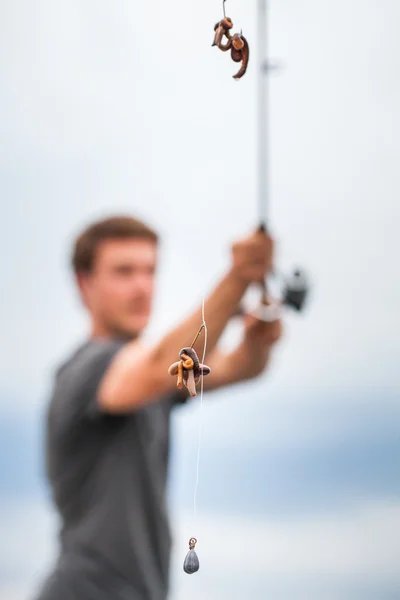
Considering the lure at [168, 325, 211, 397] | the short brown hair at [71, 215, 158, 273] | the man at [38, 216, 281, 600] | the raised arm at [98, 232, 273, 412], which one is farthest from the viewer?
the short brown hair at [71, 215, 158, 273]

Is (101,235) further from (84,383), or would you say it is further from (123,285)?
(84,383)

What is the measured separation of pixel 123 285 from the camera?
868mm

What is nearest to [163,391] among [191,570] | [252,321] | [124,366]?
[124,366]

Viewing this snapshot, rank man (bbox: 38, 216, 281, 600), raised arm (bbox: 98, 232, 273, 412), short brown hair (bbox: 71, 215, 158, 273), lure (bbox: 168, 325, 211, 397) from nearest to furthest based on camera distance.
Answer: lure (bbox: 168, 325, 211, 397), raised arm (bbox: 98, 232, 273, 412), man (bbox: 38, 216, 281, 600), short brown hair (bbox: 71, 215, 158, 273)

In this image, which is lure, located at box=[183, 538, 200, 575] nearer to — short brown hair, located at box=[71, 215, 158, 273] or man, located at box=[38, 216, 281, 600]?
man, located at box=[38, 216, 281, 600]

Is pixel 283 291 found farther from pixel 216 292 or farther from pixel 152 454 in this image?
pixel 152 454

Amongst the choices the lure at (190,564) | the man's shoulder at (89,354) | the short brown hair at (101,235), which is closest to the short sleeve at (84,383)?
the man's shoulder at (89,354)

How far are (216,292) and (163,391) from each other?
178mm

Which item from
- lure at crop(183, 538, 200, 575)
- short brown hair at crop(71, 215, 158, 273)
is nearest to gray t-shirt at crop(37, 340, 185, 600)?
short brown hair at crop(71, 215, 158, 273)

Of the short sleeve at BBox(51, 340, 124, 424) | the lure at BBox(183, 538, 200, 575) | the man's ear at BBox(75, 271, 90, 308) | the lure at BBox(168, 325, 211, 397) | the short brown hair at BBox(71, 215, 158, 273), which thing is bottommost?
the short sleeve at BBox(51, 340, 124, 424)

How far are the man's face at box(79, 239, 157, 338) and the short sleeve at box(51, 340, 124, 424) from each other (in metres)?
0.05

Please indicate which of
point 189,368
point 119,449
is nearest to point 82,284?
point 119,449

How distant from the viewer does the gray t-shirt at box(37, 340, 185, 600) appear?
2.55 ft

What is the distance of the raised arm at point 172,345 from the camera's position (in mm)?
583
